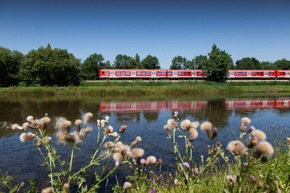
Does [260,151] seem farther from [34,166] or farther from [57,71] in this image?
[57,71]

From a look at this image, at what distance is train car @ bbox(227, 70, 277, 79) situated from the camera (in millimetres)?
55562

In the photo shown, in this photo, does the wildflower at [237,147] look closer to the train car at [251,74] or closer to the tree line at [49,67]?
the tree line at [49,67]

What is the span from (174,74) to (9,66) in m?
35.6

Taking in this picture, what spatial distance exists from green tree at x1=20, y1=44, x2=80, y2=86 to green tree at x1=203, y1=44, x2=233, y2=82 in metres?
30.0

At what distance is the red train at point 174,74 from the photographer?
5188cm

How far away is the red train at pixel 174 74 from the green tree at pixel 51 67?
6657 mm

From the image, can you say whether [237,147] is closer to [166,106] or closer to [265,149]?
[265,149]

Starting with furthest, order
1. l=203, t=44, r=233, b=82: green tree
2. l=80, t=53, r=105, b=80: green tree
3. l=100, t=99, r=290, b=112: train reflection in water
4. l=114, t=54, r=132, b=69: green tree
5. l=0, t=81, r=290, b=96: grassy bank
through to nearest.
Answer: l=114, t=54, r=132, b=69: green tree → l=80, t=53, r=105, b=80: green tree → l=203, t=44, r=233, b=82: green tree → l=0, t=81, r=290, b=96: grassy bank → l=100, t=99, r=290, b=112: train reflection in water

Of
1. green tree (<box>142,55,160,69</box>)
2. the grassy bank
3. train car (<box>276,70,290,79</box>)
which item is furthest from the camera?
green tree (<box>142,55,160,69</box>)

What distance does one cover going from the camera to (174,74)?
53750 mm

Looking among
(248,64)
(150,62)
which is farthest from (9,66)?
(248,64)

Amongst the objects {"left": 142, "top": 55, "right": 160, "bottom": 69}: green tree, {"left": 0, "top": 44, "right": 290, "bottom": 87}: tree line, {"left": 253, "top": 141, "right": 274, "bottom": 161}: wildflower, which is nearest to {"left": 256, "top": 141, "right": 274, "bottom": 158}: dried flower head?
{"left": 253, "top": 141, "right": 274, "bottom": 161}: wildflower

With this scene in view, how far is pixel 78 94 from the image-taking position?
127 feet

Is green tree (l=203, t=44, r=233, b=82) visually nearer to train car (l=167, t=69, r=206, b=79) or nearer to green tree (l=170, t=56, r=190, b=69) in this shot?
train car (l=167, t=69, r=206, b=79)
